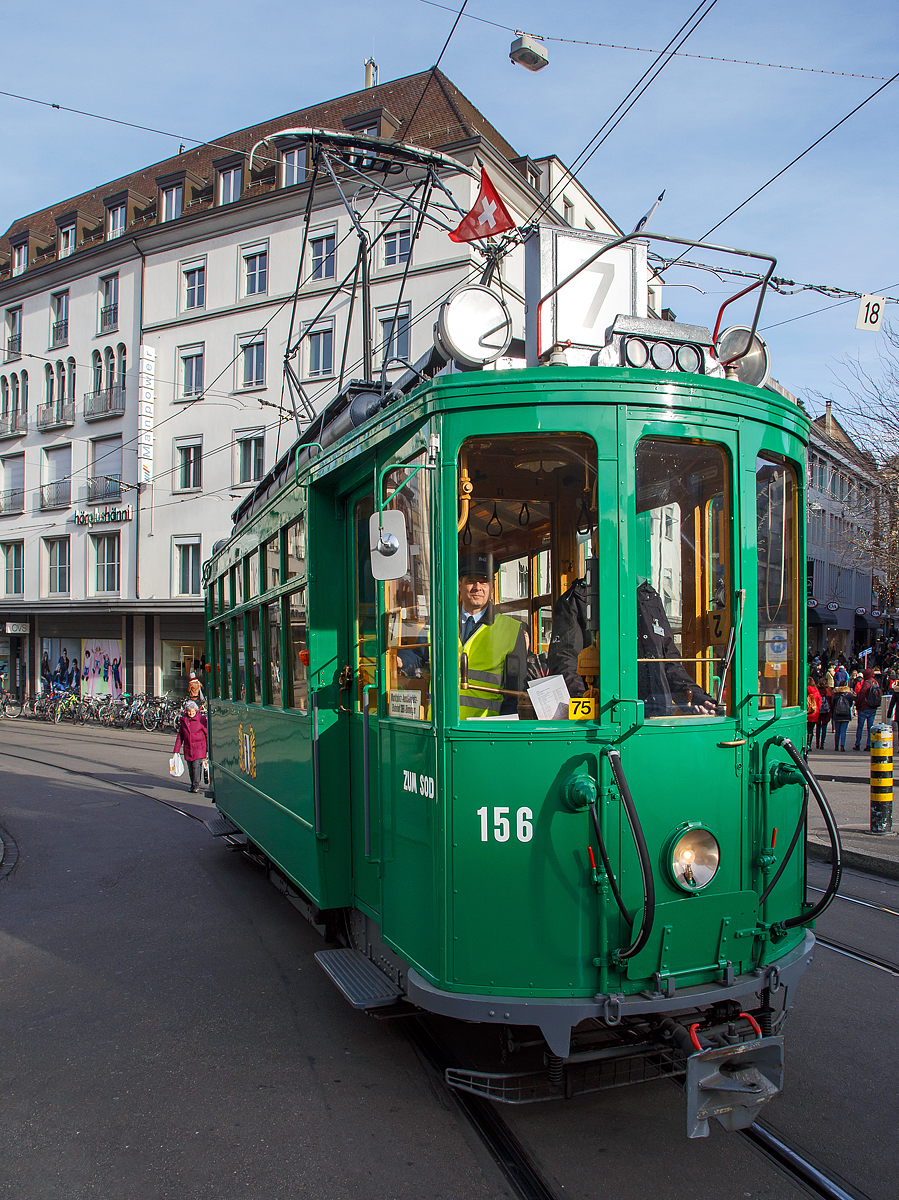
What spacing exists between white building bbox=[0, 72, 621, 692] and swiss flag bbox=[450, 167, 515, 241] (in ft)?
54.7

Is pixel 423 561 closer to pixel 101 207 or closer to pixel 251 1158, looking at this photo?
pixel 251 1158

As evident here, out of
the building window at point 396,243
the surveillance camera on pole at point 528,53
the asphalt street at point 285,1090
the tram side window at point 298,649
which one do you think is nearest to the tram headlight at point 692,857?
the asphalt street at point 285,1090

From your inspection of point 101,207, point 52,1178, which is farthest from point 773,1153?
point 101,207

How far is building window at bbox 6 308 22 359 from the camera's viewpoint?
116 ft

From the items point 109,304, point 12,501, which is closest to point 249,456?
point 109,304

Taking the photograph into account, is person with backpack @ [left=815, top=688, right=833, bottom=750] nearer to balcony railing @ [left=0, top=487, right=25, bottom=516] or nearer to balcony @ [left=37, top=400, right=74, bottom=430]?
balcony @ [left=37, top=400, right=74, bottom=430]

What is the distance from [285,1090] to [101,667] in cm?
2983

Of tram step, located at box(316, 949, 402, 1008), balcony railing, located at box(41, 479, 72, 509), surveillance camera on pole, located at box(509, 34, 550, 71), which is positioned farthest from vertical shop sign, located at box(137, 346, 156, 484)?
tram step, located at box(316, 949, 402, 1008)

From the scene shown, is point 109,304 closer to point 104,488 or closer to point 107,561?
point 104,488

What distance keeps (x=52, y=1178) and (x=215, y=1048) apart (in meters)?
1.22

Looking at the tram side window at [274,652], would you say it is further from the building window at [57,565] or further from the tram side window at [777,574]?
the building window at [57,565]

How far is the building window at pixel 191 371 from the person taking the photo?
28656 millimetres

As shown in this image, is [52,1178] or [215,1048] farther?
[215,1048]

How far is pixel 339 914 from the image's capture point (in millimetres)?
5141
